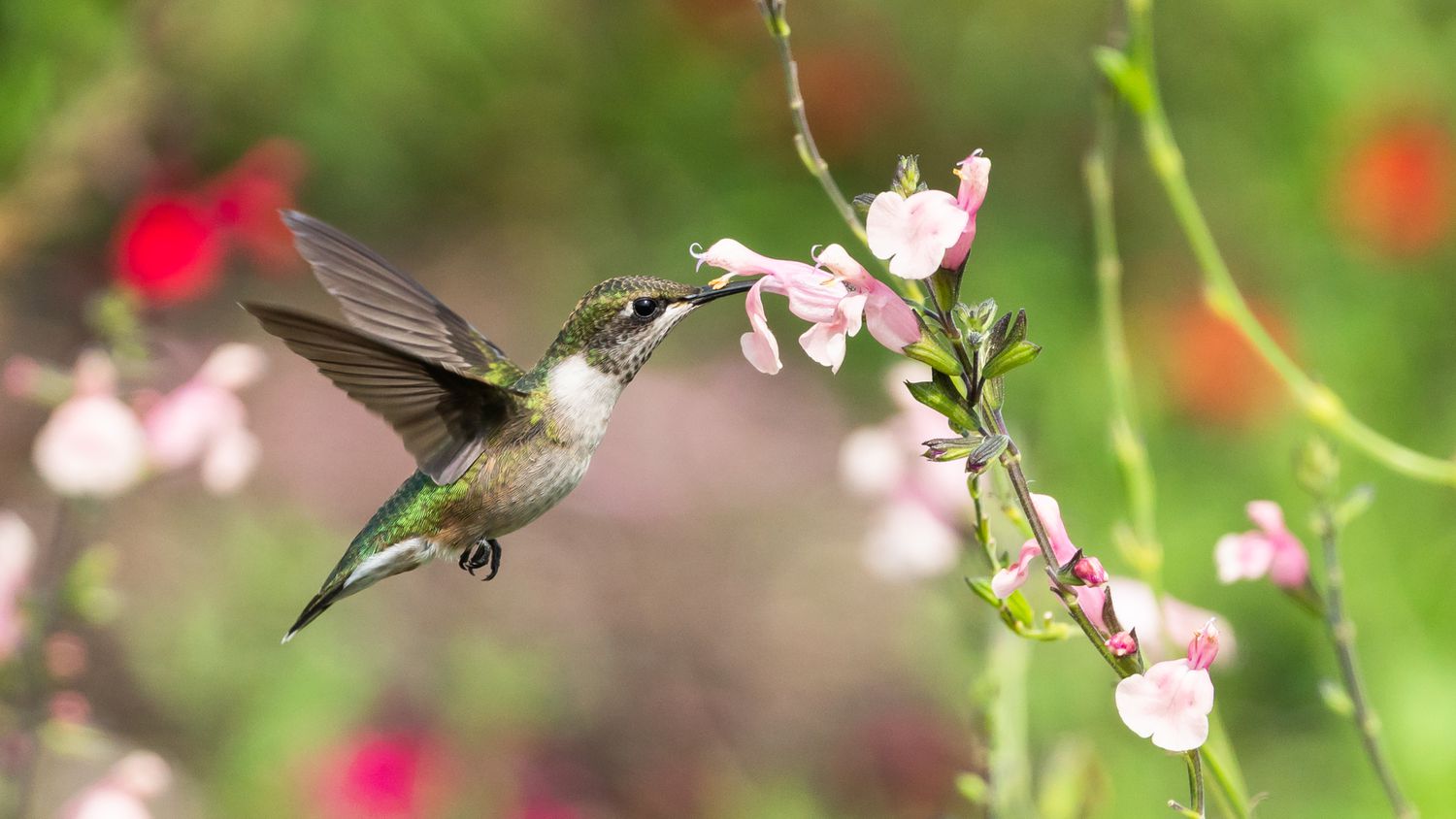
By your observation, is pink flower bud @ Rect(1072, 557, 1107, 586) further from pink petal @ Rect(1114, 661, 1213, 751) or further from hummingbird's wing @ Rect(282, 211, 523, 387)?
hummingbird's wing @ Rect(282, 211, 523, 387)

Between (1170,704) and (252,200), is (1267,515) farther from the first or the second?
(252,200)

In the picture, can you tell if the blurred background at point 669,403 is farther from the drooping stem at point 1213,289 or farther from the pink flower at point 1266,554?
the drooping stem at point 1213,289

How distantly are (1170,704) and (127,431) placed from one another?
1487mm

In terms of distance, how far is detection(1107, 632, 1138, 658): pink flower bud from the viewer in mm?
785

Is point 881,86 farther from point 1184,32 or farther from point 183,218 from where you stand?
point 183,218

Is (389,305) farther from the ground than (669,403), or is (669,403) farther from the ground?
(669,403)

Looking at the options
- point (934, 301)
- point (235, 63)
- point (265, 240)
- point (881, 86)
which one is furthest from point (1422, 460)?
point (235, 63)

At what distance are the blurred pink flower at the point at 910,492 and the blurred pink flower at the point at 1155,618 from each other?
226 millimetres

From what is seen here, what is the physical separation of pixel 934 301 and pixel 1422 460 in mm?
799

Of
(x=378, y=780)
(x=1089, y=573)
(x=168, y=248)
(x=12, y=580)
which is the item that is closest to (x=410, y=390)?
(x=1089, y=573)

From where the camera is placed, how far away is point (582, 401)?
1.42 m

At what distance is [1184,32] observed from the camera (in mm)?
4668

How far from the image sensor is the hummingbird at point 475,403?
1.35m

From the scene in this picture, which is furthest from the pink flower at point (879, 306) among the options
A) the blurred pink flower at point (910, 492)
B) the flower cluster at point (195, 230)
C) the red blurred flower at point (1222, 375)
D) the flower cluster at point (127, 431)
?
the red blurred flower at point (1222, 375)
